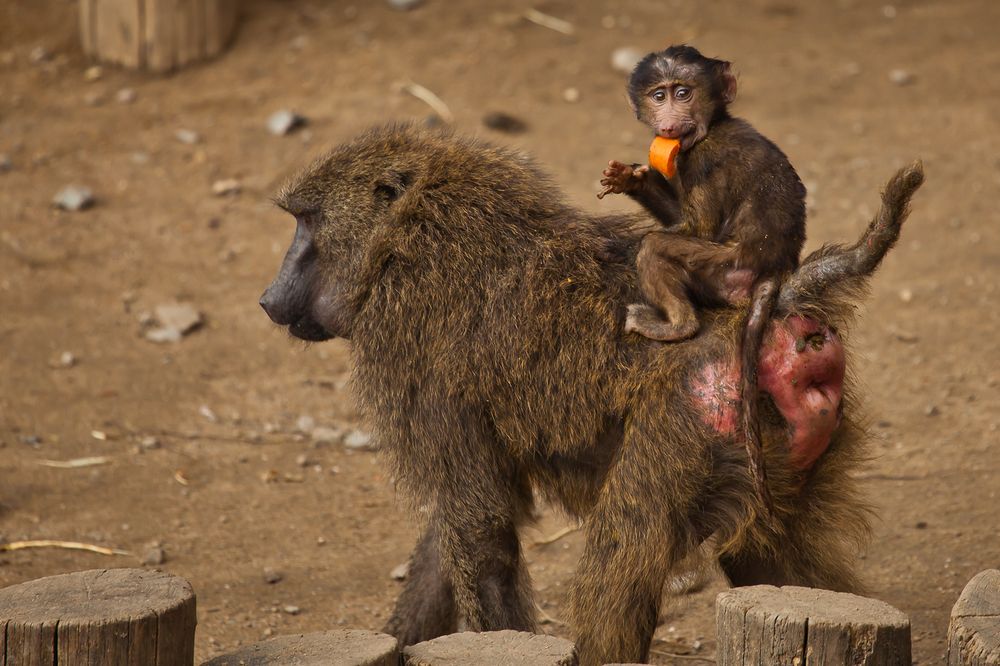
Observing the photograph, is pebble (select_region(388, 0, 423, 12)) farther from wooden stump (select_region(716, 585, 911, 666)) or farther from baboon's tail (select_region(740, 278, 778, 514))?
wooden stump (select_region(716, 585, 911, 666))

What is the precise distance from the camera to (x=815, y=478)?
3.28 metres

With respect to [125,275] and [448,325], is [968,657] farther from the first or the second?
[125,275]

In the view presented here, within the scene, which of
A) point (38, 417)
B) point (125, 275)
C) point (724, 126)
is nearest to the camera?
point (724, 126)

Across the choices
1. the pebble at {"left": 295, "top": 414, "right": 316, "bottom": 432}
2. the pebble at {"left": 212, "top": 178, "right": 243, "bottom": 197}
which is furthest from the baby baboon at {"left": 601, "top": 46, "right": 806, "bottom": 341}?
the pebble at {"left": 212, "top": 178, "right": 243, "bottom": 197}

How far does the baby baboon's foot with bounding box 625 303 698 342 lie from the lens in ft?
10.5

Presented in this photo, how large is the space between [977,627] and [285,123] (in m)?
5.57

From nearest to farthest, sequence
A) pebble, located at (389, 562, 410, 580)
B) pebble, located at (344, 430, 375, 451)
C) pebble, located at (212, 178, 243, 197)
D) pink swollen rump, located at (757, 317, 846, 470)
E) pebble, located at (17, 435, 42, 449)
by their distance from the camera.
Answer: pink swollen rump, located at (757, 317, 846, 470) < pebble, located at (389, 562, 410, 580) < pebble, located at (17, 435, 42, 449) < pebble, located at (344, 430, 375, 451) < pebble, located at (212, 178, 243, 197)

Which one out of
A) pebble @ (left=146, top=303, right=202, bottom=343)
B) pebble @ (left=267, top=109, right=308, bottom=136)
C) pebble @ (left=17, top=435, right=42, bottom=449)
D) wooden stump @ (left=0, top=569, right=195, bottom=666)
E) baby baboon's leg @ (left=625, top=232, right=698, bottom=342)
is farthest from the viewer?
pebble @ (left=267, top=109, right=308, bottom=136)

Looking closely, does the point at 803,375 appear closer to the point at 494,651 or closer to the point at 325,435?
the point at 494,651

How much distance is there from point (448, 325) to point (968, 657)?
1.48 meters

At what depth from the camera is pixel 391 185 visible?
3.55m

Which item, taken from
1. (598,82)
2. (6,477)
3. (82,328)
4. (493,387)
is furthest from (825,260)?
(598,82)

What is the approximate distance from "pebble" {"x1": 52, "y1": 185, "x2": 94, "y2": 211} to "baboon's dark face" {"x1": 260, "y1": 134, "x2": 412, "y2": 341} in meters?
3.74

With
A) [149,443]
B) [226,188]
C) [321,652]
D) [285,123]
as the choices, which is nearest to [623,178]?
[321,652]
